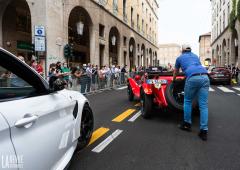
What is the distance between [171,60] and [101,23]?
87088mm

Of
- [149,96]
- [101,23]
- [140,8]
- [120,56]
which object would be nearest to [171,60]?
[140,8]

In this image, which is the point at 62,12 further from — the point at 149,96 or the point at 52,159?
the point at 52,159

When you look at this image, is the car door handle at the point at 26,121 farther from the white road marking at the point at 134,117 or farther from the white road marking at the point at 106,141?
the white road marking at the point at 134,117

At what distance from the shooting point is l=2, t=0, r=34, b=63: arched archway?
1830cm

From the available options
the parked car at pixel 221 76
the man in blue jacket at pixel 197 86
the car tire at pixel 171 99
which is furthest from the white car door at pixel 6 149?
the parked car at pixel 221 76

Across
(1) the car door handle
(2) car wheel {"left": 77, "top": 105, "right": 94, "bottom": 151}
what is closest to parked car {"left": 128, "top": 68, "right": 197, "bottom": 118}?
(2) car wheel {"left": 77, "top": 105, "right": 94, "bottom": 151}

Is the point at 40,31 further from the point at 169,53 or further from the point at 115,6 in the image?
the point at 169,53

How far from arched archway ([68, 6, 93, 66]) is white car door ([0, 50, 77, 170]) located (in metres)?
17.5

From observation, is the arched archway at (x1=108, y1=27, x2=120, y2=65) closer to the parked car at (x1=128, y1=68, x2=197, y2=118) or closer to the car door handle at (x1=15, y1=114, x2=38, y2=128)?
the parked car at (x1=128, y1=68, x2=197, y2=118)

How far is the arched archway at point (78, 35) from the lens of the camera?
69.5 feet

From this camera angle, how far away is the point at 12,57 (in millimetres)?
2199

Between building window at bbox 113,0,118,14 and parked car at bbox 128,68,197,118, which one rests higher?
building window at bbox 113,0,118,14

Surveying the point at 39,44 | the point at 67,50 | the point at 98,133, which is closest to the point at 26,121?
the point at 98,133

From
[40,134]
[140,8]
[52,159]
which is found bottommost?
Answer: [52,159]
